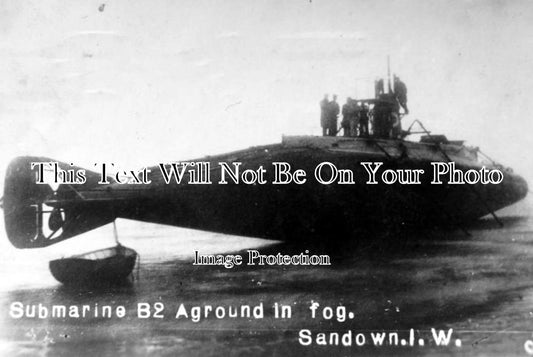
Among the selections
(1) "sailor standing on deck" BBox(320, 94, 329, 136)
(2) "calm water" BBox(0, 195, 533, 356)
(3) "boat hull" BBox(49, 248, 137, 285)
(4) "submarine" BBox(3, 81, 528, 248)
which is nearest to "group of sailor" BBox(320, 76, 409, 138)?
(1) "sailor standing on deck" BBox(320, 94, 329, 136)

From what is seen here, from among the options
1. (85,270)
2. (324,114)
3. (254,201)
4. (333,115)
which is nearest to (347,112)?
(333,115)

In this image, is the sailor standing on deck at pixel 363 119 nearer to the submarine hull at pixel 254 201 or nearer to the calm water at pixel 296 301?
the submarine hull at pixel 254 201

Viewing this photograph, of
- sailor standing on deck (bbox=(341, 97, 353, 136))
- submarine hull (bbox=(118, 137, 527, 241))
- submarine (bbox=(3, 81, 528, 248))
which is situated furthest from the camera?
sailor standing on deck (bbox=(341, 97, 353, 136))

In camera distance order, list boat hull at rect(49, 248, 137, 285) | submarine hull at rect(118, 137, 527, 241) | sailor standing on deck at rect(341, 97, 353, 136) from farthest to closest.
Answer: sailor standing on deck at rect(341, 97, 353, 136)
submarine hull at rect(118, 137, 527, 241)
boat hull at rect(49, 248, 137, 285)

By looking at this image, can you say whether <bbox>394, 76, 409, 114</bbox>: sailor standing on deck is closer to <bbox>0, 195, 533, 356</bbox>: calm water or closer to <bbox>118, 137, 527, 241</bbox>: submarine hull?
<bbox>118, 137, 527, 241</bbox>: submarine hull

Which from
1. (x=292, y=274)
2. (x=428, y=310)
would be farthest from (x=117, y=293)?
(x=428, y=310)

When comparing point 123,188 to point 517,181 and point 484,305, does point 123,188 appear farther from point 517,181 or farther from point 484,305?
point 517,181

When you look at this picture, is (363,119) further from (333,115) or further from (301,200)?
(301,200)
